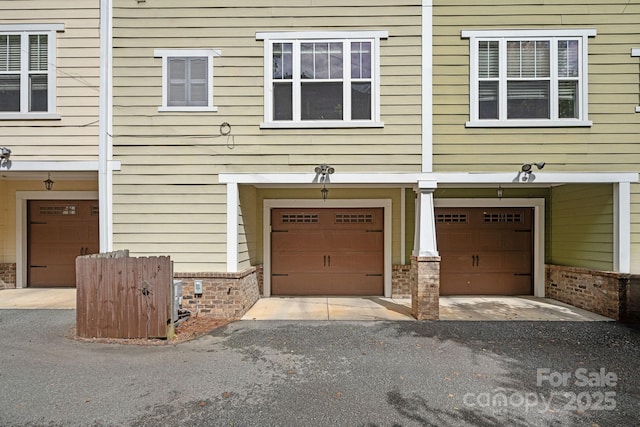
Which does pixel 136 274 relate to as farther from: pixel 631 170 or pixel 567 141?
pixel 631 170

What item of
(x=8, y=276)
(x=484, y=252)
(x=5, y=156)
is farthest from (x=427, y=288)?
(x=8, y=276)

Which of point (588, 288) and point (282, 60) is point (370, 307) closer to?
point (588, 288)

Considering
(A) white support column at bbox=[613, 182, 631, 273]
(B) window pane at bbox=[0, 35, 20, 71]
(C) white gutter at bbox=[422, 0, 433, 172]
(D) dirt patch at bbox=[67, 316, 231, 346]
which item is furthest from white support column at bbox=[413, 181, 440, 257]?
(B) window pane at bbox=[0, 35, 20, 71]

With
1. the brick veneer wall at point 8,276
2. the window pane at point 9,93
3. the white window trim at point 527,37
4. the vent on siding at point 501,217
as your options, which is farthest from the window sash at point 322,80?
the brick veneer wall at point 8,276

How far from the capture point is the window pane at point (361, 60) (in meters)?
6.60

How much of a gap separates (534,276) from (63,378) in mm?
9265

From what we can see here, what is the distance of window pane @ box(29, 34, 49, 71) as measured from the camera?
6.70 metres

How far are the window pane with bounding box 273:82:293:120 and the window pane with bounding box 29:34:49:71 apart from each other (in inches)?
176

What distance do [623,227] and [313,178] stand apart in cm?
575

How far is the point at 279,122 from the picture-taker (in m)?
6.59

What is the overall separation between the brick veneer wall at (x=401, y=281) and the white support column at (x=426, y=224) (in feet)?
6.32

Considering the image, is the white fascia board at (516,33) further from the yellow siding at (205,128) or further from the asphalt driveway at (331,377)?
the asphalt driveway at (331,377)

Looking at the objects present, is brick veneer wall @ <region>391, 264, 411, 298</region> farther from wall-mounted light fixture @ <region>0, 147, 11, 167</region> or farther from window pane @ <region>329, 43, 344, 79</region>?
wall-mounted light fixture @ <region>0, 147, 11, 167</region>

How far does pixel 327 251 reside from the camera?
855cm
